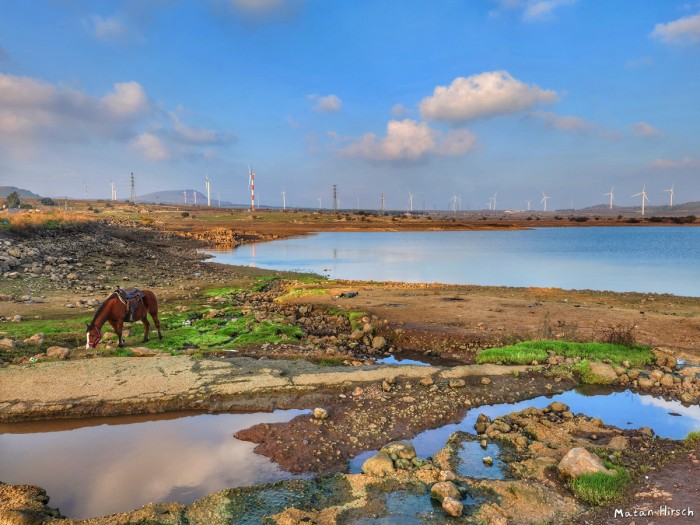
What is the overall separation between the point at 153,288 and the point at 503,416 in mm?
19171

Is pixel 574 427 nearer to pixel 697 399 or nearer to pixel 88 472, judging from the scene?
pixel 697 399

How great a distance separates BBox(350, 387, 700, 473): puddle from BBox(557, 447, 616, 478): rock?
6.65 feet

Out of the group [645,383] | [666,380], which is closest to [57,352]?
[645,383]

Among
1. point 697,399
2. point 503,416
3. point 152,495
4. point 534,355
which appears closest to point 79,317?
point 152,495

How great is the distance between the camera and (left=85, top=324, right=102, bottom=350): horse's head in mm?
12094

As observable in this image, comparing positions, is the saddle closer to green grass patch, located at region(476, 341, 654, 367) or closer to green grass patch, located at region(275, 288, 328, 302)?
green grass patch, located at region(275, 288, 328, 302)

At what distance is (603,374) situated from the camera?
11250mm

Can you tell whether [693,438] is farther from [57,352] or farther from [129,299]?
[57,352]

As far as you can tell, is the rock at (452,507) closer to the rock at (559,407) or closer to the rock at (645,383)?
the rock at (559,407)

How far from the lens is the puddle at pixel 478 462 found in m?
6.96

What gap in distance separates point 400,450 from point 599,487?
3008 mm

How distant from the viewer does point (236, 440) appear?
810 centimetres

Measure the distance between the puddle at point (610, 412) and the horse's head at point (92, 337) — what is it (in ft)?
29.2

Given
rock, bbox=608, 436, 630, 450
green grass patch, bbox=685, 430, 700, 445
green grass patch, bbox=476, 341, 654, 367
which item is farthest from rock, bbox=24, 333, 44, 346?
green grass patch, bbox=685, 430, 700, 445
